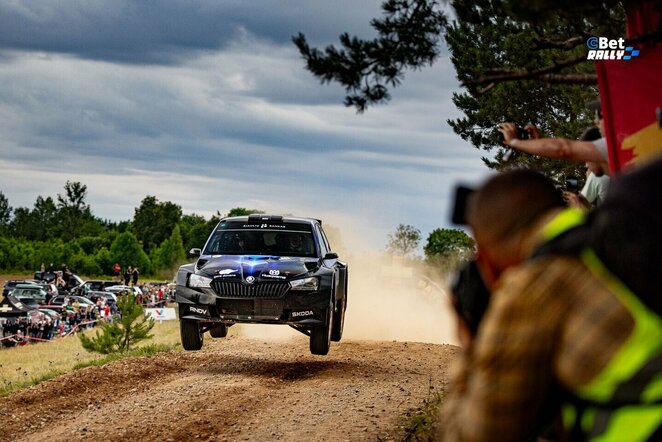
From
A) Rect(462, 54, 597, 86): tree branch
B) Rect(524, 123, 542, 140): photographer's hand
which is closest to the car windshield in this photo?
Rect(462, 54, 597, 86): tree branch

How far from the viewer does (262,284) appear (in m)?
13.5

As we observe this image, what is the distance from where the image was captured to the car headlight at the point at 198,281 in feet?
44.7

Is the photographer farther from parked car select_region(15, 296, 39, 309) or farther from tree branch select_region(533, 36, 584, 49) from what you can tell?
parked car select_region(15, 296, 39, 309)

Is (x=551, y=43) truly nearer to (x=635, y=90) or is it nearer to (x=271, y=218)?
(x=635, y=90)

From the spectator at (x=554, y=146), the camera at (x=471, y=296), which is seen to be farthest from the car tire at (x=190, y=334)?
the camera at (x=471, y=296)

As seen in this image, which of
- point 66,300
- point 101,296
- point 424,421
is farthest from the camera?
point 101,296

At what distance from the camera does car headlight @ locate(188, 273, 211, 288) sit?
13.6m

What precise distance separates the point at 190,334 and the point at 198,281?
125 centimetres

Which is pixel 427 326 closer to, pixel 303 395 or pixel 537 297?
pixel 303 395

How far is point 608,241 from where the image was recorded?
1614mm

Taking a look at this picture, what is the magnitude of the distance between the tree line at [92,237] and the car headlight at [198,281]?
116 metres

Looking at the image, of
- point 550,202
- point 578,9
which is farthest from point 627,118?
point 550,202

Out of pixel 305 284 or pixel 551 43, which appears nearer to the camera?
pixel 551 43

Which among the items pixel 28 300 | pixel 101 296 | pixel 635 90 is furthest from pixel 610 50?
pixel 101 296
